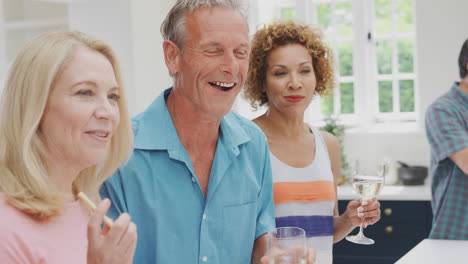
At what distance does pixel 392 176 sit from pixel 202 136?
333cm

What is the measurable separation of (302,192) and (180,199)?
653 mm

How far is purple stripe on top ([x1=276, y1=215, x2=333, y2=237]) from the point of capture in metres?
2.19

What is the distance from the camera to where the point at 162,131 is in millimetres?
1753

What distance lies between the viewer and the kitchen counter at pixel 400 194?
14.1ft

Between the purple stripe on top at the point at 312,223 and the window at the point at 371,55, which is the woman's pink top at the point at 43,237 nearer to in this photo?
the purple stripe on top at the point at 312,223

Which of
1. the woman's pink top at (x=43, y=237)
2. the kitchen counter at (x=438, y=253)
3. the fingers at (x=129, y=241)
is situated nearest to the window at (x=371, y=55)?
the kitchen counter at (x=438, y=253)

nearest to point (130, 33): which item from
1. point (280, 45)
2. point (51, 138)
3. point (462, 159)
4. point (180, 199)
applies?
point (280, 45)

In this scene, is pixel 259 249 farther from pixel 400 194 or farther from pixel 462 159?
pixel 400 194

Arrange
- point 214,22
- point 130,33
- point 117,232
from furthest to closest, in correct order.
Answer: point 130,33 < point 214,22 < point 117,232

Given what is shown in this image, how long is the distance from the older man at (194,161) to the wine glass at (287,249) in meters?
Result: 0.33

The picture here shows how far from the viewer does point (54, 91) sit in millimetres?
1347

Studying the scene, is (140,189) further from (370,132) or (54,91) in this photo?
(370,132)

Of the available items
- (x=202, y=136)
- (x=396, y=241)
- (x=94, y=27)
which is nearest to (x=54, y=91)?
(x=202, y=136)

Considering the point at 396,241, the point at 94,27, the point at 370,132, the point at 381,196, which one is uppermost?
the point at 94,27
